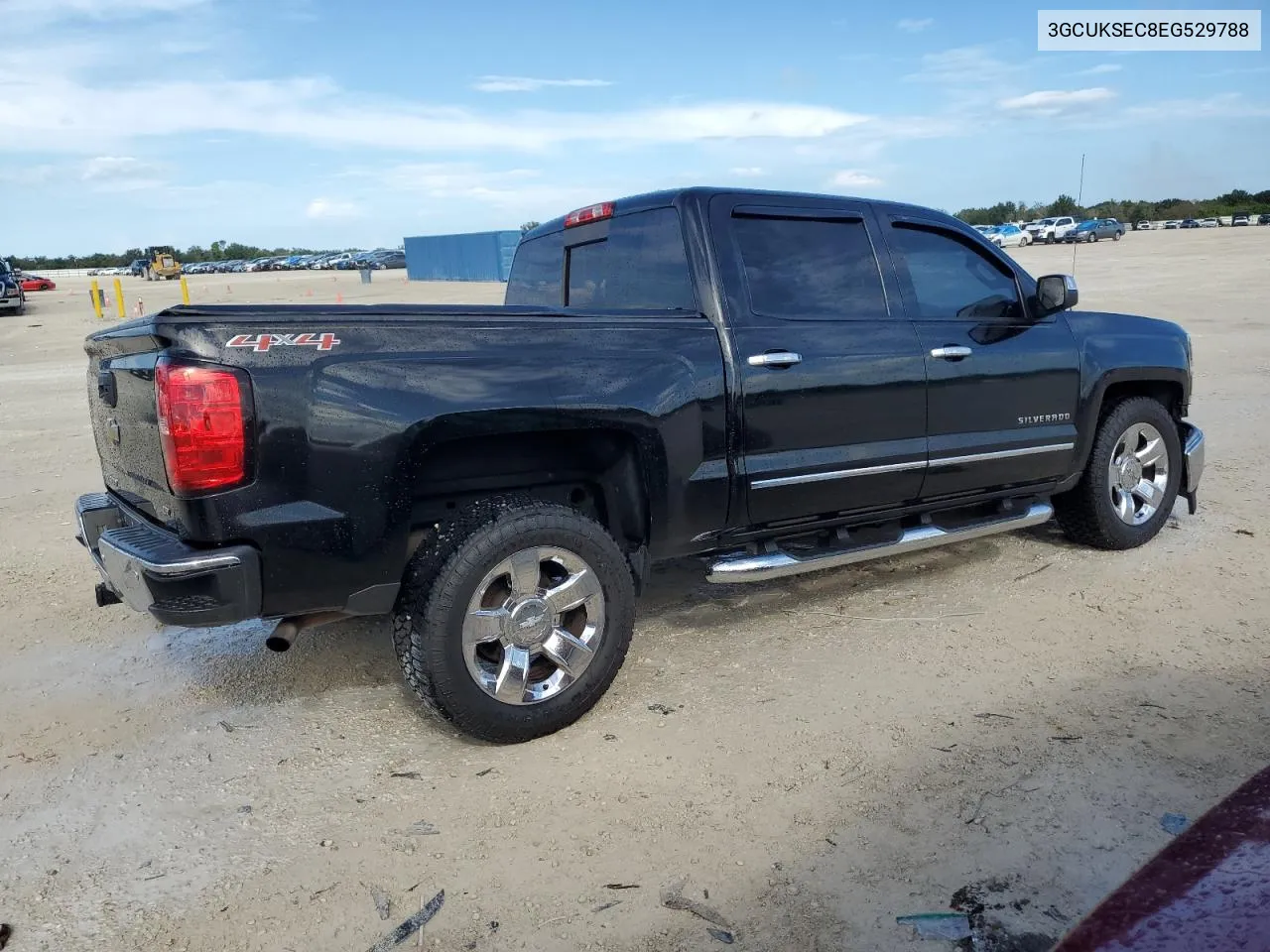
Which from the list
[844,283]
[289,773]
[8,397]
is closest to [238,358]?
[289,773]

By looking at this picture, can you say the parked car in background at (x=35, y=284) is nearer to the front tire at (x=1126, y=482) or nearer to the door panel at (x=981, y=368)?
the door panel at (x=981, y=368)

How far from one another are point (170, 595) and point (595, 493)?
5.22 feet

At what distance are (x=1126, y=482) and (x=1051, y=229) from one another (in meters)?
57.0

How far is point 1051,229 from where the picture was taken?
5669cm

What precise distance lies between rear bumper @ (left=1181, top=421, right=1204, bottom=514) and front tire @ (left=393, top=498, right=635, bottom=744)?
354 centimetres

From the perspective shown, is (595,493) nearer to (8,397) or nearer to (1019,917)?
(1019,917)

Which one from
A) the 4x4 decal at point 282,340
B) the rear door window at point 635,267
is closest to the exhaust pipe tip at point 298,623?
the 4x4 decal at point 282,340

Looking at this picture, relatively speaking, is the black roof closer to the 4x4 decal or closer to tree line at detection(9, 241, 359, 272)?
the 4x4 decal

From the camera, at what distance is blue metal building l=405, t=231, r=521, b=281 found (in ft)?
140

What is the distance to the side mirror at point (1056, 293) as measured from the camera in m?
4.74

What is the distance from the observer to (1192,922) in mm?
1385

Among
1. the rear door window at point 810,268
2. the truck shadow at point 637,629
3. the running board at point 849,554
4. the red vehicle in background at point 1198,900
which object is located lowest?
the truck shadow at point 637,629

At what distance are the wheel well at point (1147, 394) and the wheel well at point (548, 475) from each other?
2.79 m

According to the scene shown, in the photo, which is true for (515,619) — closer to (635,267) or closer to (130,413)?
(130,413)
